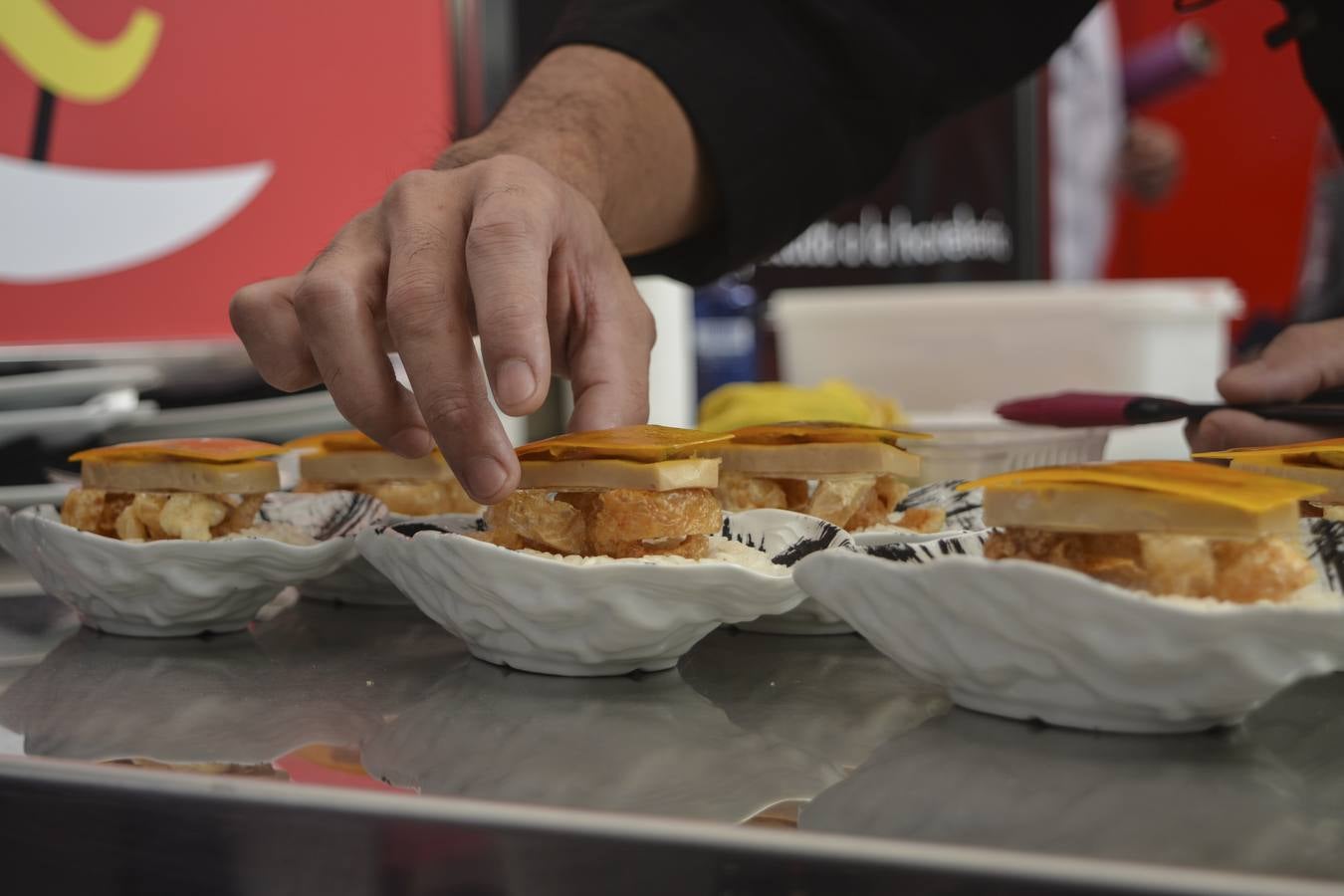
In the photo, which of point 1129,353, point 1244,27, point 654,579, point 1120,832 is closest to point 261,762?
point 654,579

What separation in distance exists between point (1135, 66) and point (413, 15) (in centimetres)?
363

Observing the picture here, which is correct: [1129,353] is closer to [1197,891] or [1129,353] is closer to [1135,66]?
[1197,891]

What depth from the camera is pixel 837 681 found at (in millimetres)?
684

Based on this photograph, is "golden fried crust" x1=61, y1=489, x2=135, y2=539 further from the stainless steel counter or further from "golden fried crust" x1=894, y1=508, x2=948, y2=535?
"golden fried crust" x1=894, y1=508, x2=948, y2=535

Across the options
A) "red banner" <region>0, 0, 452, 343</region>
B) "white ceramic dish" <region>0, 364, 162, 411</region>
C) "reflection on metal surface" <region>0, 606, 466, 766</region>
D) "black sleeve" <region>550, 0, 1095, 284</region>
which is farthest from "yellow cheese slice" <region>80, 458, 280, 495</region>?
"red banner" <region>0, 0, 452, 343</region>

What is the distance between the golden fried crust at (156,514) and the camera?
2.71ft

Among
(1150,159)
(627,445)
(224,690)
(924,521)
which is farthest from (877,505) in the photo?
(1150,159)

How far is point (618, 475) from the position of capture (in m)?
0.70

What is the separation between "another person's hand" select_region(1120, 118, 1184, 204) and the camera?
5203 millimetres

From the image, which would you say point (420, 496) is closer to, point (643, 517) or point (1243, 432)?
point (643, 517)

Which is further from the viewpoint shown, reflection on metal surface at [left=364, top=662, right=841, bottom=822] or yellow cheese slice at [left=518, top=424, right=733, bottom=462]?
yellow cheese slice at [left=518, top=424, right=733, bottom=462]

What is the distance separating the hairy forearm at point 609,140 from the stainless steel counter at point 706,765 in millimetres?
565

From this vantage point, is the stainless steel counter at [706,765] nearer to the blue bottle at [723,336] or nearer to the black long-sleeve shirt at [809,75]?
the black long-sleeve shirt at [809,75]

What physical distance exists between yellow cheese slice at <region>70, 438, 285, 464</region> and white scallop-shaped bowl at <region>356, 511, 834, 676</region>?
0.55 feet
